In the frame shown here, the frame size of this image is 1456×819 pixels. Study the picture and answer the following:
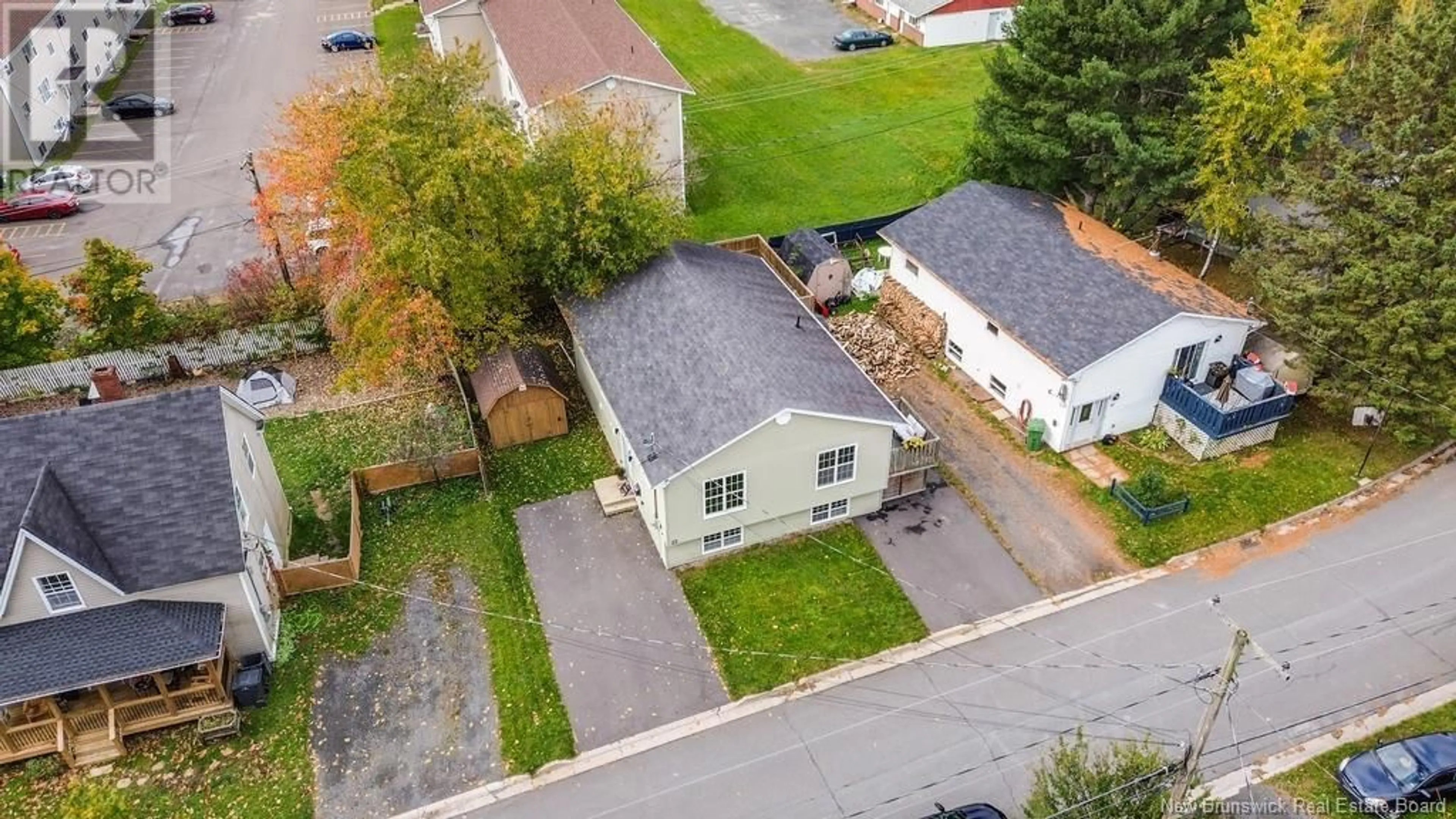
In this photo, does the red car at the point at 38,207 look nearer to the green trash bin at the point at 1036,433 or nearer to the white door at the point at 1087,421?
the green trash bin at the point at 1036,433

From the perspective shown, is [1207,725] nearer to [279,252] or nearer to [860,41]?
Result: [279,252]

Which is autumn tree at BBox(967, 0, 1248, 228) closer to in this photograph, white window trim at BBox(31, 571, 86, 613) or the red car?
white window trim at BBox(31, 571, 86, 613)

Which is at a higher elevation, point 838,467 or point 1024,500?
point 838,467

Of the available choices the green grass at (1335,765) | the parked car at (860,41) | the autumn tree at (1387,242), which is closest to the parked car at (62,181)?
the parked car at (860,41)

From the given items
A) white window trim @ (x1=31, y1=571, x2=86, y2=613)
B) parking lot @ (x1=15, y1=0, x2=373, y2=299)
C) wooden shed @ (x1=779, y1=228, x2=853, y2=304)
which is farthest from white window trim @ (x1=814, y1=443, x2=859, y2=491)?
parking lot @ (x1=15, y1=0, x2=373, y2=299)

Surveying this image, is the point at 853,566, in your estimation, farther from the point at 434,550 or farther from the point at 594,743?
the point at 434,550

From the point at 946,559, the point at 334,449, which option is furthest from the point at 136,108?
the point at 946,559

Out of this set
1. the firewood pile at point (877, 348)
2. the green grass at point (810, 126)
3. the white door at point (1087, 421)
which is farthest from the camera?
the green grass at point (810, 126)
